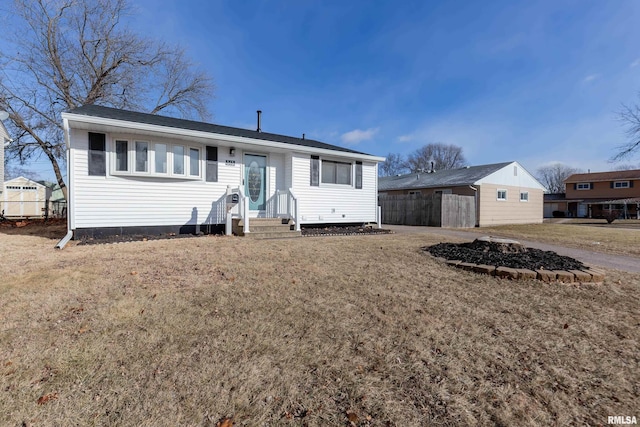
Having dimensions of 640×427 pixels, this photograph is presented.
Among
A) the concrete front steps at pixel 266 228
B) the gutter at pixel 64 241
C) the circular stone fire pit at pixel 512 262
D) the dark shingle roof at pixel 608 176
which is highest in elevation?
the dark shingle roof at pixel 608 176

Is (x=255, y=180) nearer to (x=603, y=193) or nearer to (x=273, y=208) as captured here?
(x=273, y=208)

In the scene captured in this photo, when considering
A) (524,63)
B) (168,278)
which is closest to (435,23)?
(524,63)

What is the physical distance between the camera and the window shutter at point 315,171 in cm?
1070

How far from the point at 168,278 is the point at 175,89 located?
2086cm

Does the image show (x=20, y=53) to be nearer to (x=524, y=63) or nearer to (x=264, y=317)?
(x=264, y=317)

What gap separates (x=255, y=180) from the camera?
10.1 meters

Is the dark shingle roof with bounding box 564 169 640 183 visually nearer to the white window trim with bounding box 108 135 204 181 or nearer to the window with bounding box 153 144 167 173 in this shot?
the white window trim with bounding box 108 135 204 181

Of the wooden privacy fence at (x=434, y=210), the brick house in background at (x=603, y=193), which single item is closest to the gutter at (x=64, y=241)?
the wooden privacy fence at (x=434, y=210)

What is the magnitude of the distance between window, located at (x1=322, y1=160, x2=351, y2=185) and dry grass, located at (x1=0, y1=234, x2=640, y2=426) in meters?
7.06

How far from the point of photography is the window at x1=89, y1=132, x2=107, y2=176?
7.58 meters

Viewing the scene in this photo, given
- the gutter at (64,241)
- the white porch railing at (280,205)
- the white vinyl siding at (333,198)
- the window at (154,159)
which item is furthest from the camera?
the white vinyl siding at (333,198)

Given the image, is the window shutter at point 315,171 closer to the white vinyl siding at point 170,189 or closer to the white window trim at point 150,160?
the white vinyl siding at point 170,189

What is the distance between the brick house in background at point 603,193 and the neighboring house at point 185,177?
36492 mm

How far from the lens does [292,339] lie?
2527 millimetres
